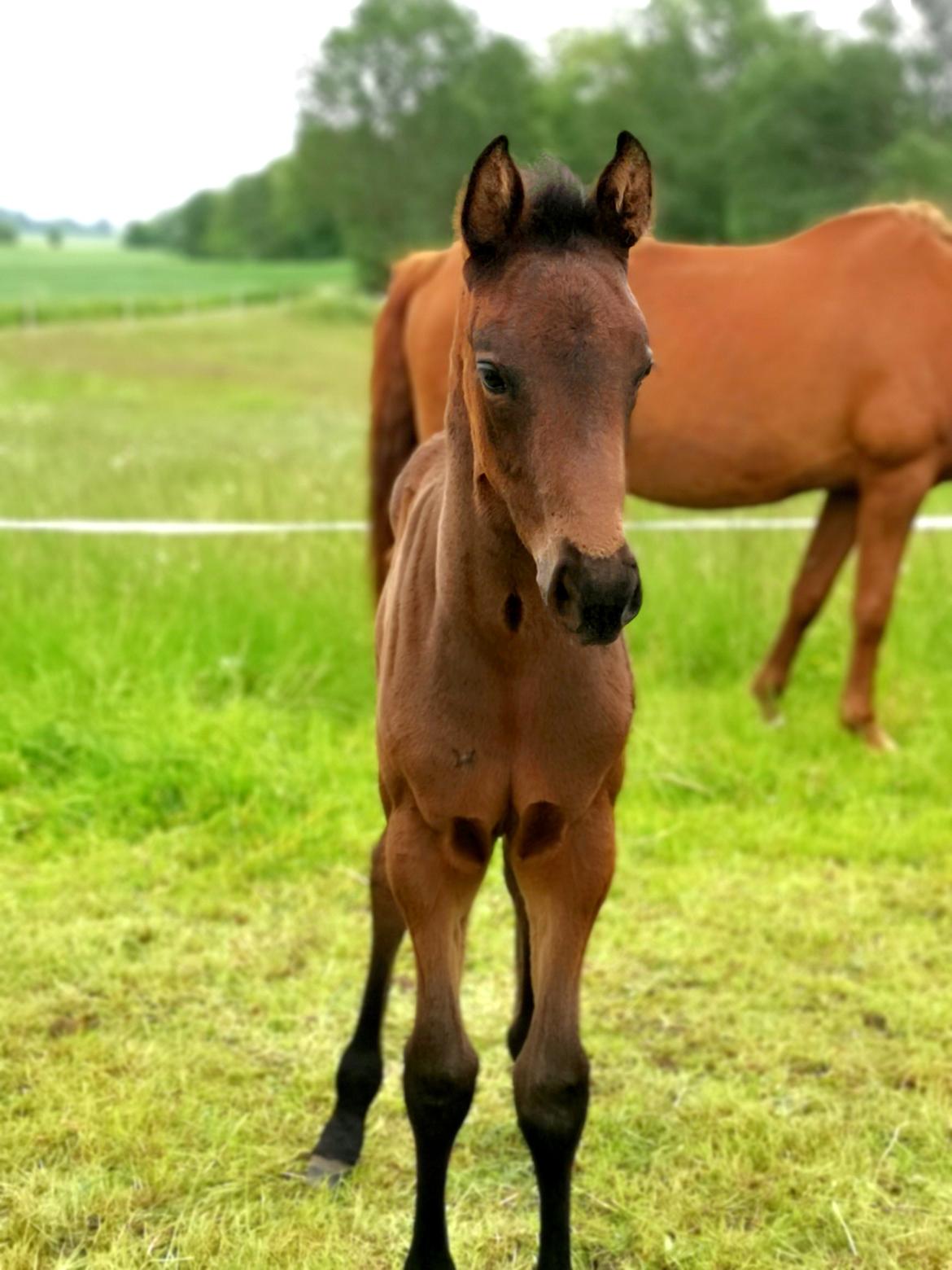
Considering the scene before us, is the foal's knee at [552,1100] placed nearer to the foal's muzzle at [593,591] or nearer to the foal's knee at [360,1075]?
the foal's knee at [360,1075]

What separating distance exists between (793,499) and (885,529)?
5.75 meters

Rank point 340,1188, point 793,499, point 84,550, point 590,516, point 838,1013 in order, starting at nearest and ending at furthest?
point 590,516 < point 340,1188 < point 838,1013 < point 84,550 < point 793,499

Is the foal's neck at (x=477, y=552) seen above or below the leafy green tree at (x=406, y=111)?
below

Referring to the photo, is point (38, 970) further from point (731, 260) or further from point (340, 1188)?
point (731, 260)

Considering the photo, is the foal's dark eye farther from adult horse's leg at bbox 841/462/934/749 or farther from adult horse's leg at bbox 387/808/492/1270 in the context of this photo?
adult horse's leg at bbox 841/462/934/749

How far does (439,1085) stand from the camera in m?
2.25

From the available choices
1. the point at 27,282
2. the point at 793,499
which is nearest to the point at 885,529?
the point at 793,499

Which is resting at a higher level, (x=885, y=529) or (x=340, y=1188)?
(x=885, y=529)

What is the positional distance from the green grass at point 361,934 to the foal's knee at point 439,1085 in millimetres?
381

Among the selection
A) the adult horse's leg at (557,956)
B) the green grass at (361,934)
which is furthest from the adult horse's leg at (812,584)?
the adult horse's leg at (557,956)

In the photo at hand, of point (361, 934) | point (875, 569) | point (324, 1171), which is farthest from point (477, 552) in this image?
point (875, 569)

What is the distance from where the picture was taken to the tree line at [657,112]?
3606cm

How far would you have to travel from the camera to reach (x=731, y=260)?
5184 millimetres

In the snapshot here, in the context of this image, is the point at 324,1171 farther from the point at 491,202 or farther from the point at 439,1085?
the point at 491,202
